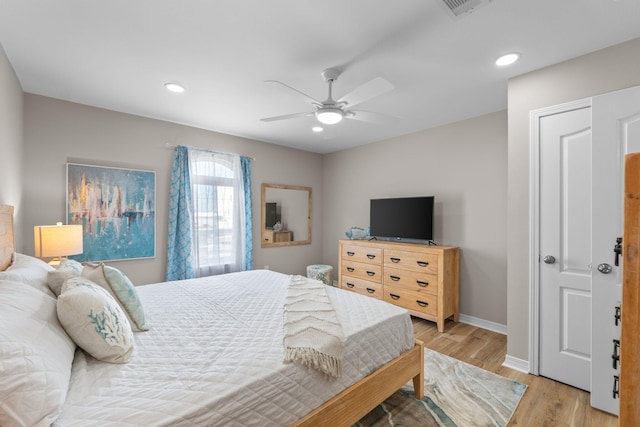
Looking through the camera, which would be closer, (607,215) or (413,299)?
(607,215)

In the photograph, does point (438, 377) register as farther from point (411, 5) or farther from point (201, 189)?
point (201, 189)

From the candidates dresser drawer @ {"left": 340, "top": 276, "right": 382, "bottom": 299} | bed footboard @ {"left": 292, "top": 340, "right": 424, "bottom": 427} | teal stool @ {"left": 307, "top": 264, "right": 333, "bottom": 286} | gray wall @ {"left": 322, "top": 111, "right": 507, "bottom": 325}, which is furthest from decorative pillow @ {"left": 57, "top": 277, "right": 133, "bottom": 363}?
gray wall @ {"left": 322, "top": 111, "right": 507, "bottom": 325}

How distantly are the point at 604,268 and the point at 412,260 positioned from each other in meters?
1.81

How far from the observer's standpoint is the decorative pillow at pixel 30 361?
0.82 meters

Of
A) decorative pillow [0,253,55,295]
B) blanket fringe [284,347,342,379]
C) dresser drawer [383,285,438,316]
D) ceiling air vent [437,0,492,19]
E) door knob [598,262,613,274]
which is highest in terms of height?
ceiling air vent [437,0,492,19]

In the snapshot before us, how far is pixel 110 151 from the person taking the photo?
328 cm

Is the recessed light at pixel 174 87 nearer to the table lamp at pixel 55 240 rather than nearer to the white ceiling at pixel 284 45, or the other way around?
the white ceiling at pixel 284 45

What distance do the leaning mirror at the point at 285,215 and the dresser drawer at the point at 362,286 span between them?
1218mm

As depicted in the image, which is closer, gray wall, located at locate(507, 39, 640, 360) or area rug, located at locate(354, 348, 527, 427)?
area rug, located at locate(354, 348, 527, 427)

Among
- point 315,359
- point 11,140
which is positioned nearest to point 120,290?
point 315,359

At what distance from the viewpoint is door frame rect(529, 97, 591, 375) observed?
2.31 m

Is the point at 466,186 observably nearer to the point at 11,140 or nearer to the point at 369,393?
the point at 369,393

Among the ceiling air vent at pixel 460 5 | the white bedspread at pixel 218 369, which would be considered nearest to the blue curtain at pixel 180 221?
the white bedspread at pixel 218 369

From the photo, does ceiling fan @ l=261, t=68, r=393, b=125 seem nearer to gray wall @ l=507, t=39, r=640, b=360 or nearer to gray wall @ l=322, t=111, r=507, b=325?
gray wall @ l=507, t=39, r=640, b=360
